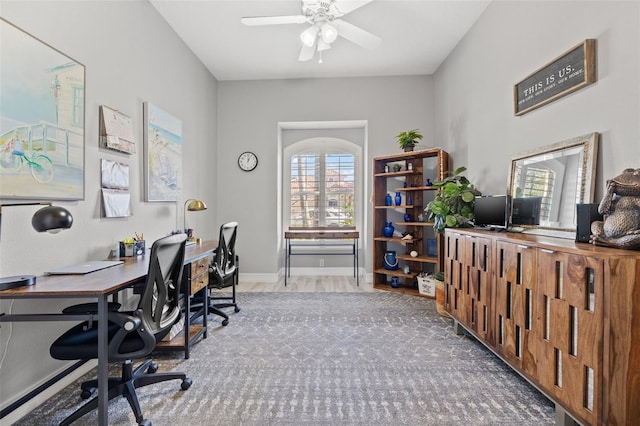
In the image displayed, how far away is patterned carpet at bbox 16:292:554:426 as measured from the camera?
163 centimetres

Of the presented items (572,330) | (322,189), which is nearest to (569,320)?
(572,330)

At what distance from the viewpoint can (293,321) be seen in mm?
3002

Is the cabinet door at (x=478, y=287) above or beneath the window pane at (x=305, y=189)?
beneath

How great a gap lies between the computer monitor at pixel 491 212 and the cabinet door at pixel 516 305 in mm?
542

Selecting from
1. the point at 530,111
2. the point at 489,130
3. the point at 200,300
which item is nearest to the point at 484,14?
the point at 489,130

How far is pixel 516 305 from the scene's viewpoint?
179 centimetres

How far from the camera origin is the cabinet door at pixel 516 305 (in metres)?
1.67

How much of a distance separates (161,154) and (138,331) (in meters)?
2.11

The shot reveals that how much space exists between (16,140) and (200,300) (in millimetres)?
2284

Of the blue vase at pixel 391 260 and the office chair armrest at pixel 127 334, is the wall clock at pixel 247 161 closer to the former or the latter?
the blue vase at pixel 391 260

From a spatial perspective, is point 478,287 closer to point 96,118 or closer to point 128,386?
point 128,386

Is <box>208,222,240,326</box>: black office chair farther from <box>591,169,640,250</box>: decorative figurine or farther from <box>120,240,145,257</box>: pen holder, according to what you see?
<box>591,169,640,250</box>: decorative figurine

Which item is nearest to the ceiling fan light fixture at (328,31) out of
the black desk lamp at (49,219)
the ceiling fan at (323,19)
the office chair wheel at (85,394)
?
the ceiling fan at (323,19)

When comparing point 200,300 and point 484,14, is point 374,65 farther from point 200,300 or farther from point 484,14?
point 200,300
